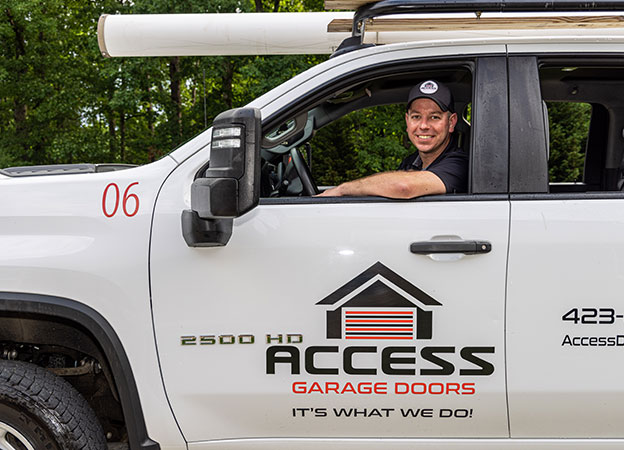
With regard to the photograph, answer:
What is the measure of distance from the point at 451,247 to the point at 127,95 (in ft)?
61.9

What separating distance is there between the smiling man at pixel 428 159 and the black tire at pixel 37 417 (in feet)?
4.24

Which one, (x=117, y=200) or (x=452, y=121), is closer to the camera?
(x=117, y=200)

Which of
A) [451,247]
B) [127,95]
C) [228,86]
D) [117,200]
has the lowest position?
[451,247]

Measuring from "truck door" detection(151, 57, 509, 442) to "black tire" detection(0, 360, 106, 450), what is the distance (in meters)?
0.39

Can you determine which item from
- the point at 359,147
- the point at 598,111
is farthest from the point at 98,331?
the point at 359,147

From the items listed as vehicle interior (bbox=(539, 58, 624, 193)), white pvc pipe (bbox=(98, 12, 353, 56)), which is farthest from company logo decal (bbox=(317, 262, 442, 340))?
white pvc pipe (bbox=(98, 12, 353, 56))

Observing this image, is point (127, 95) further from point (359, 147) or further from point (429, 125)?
point (429, 125)

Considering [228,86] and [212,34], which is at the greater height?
[228,86]

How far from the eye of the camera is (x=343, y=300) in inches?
93.0

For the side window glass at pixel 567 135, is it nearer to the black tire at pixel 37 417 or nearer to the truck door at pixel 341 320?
the truck door at pixel 341 320

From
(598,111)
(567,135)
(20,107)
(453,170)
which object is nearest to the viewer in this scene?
(453,170)

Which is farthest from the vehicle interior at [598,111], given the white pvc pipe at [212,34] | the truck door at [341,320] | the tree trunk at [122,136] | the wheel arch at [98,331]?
the tree trunk at [122,136]

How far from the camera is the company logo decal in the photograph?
2.35 m

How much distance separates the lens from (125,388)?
2424 millimetres
